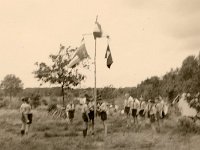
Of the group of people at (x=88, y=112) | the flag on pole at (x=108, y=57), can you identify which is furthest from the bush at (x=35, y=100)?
the group of people at (x=88, y=112)

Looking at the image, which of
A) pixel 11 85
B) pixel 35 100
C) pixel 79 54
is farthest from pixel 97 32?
pixel 11 85

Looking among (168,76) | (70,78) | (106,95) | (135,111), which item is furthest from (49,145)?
(106,95)

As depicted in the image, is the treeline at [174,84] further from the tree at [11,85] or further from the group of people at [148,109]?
the tree at [11,85]

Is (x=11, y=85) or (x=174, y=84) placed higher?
(x=11, y=85)

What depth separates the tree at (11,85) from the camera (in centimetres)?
8151

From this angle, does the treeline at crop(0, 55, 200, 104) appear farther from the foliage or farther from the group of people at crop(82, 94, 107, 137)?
the group of people at crop(82, 94, 107, 137)

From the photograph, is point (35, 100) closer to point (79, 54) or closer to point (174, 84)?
point (174, 84)

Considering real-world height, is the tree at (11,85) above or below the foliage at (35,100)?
above

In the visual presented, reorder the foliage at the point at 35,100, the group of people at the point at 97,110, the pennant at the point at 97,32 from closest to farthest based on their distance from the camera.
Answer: the group of people at the point at 97,110
the pennant at the point at 97,32
the foliage at the point at 35,100

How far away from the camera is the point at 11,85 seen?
8162 centimetres

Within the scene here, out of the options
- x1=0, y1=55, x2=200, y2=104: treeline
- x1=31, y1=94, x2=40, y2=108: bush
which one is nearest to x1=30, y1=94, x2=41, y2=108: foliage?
x1=31, y1=94, x2=40, y2=108: bush

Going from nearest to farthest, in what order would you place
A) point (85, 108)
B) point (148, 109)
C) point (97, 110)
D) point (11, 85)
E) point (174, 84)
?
point (85, 108), point (148, 109), point (97, 110), point (174, 84), point (11, 85)

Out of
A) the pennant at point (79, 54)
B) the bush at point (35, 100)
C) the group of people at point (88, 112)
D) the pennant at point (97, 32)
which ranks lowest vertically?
the group of people at point (88, 112)

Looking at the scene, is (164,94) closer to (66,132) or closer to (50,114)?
(50,114)
